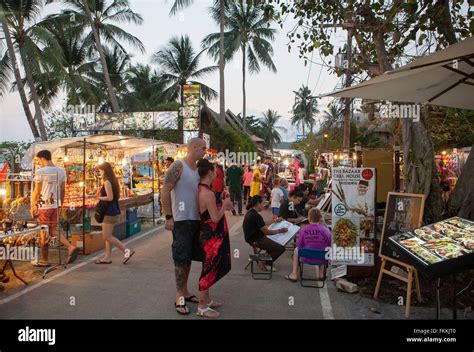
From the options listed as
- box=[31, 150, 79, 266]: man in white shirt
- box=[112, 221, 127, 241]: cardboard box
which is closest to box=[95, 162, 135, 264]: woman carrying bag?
box=[31, 150, 79, 266]: man in white shirt

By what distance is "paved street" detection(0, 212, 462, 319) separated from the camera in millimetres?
4559

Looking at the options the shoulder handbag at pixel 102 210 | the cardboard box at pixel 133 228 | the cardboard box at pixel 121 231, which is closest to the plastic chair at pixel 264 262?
Result: the shoulder handbag at pixel 102 210

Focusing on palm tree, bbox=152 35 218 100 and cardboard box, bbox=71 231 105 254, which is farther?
palm tree, bbox=152 35 218 100

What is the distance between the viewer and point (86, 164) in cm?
1054

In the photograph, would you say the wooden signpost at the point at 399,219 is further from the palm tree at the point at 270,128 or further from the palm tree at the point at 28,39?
the palm tree at the point at 270,128

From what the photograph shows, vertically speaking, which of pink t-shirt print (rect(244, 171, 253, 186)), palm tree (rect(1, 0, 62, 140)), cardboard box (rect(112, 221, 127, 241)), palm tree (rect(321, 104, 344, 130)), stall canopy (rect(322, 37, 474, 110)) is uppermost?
palm tree (rect(1, 0, 62, 140))

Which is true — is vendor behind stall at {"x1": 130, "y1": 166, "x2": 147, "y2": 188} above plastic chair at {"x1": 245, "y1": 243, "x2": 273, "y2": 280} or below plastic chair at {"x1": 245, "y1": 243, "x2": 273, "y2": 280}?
above

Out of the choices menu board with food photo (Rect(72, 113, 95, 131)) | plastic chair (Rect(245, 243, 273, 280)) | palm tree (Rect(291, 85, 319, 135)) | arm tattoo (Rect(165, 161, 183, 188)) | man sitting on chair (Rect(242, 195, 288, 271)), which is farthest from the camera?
palm tree (Rect(291, 85, 319, 135))

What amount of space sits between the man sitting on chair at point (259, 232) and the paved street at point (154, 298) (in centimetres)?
46

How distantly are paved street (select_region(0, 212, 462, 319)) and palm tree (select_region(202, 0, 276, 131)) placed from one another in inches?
1078

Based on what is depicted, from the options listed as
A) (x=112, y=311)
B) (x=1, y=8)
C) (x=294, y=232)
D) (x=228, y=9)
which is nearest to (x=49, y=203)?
(x=112, y=311)

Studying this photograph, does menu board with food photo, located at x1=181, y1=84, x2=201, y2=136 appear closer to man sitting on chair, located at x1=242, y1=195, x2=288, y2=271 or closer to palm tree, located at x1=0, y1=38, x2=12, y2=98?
palm tree, located at x1=0, y1=38, x2=12, y2=98

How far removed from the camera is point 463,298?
4945 millimetres
